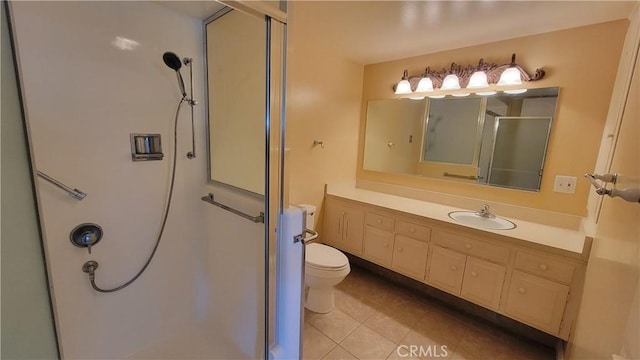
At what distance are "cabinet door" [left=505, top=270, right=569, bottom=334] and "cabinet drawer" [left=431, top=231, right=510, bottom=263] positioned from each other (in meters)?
0.12

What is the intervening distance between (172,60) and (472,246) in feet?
7.43

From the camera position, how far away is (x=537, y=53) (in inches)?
73.8

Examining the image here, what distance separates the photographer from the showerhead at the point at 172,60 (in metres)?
1.50

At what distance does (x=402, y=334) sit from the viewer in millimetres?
1848

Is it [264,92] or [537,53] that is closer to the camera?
[264,92]

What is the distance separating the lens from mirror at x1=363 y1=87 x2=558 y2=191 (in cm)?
194

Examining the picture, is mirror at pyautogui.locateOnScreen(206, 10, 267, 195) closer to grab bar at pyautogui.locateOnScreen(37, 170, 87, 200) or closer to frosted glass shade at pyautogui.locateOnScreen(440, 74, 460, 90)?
grab bar at pyautogui.locateOnScreen(37, 170, 87, 200)

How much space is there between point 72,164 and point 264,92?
103 cm

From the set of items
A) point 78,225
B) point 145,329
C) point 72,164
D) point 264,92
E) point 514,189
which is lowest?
point 145,329

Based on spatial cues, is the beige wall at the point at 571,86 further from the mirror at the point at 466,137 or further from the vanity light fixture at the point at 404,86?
the vanity light fixture at the point at 404,86

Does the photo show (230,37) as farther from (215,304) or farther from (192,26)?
(215,304)

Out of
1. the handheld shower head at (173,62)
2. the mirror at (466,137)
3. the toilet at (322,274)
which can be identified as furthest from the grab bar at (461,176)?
the handheld shower head at (173,62)

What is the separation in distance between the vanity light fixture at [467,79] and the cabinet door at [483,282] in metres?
1.31

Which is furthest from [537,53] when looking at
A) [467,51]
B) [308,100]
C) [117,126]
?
[117,126]
